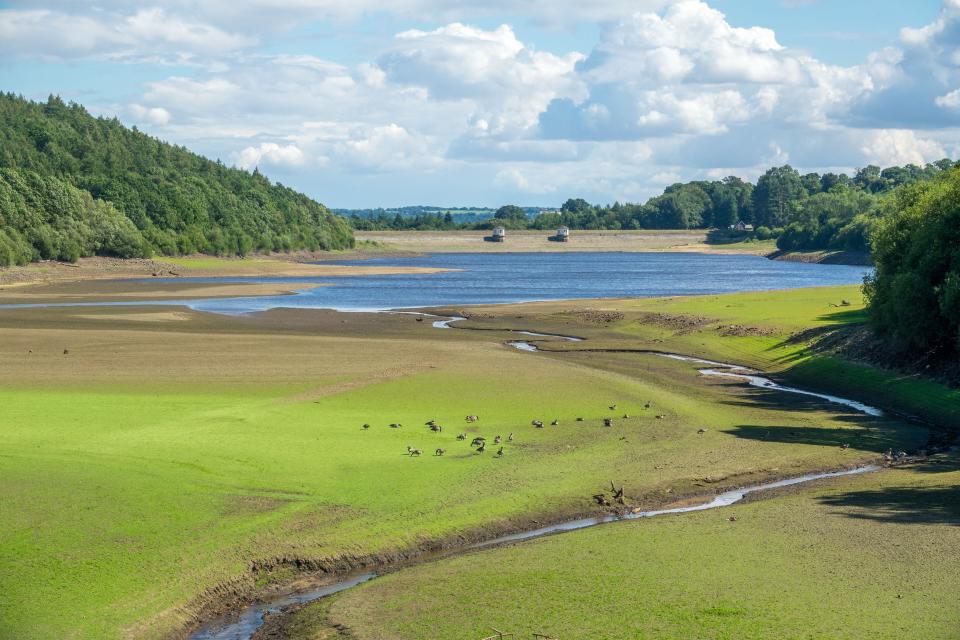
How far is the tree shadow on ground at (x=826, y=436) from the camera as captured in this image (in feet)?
115

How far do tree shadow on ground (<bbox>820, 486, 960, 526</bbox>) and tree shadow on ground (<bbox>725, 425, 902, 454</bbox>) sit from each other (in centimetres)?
635

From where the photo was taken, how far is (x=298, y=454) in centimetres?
3055

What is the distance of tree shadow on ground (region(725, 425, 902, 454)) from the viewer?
3519 centimetres

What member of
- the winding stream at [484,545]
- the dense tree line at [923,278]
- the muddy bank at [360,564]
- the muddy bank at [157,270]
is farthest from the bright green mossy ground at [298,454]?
the muddy bank at [157,270]

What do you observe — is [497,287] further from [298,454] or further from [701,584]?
[701,584]

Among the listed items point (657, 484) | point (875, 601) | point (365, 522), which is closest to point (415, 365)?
point (657, 484)

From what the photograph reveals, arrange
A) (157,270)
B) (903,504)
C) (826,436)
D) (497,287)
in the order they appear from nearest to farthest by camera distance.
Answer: (903,504) → (826,436) → (497,287) → (157,270)

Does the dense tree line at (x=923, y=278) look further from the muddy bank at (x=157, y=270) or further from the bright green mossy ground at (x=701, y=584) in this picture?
the muddy bank at (x=157, y=270)

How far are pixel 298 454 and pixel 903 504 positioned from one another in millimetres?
15911

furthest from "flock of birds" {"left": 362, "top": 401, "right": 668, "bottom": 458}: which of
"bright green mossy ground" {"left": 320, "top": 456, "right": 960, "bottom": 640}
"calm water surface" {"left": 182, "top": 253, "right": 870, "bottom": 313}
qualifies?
"calm water surface" {"left": 182, "top": 253, "right": 870, "bottom": 313}

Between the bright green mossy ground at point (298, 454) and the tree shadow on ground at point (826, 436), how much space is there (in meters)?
0.13

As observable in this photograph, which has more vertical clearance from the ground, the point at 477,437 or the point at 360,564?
the point at 477,437

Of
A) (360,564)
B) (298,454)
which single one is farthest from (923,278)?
(360,564)

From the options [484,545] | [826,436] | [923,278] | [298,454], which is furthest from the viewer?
[923,278]
